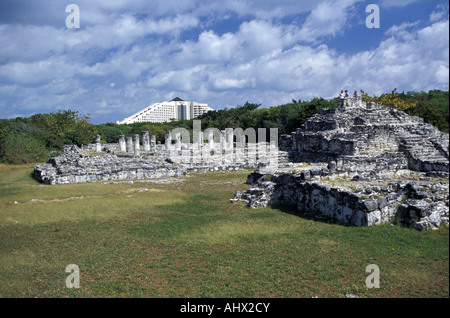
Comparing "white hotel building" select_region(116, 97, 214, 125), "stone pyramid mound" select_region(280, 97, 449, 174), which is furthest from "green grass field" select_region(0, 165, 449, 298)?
"white hotel building" select_region(116, 97, 214, 125)

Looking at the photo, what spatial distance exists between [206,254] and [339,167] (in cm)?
947

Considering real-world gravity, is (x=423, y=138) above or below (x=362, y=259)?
above

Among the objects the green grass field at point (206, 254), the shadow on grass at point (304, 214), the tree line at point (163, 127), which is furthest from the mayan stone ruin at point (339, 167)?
the tree line at point (163, 127)

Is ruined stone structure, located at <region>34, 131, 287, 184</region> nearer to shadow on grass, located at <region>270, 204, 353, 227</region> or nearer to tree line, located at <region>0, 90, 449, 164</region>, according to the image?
tree line, located at <region>0, 90, 449, 164</region>

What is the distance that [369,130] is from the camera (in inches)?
905

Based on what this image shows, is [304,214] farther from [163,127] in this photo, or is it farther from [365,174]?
[163,127]

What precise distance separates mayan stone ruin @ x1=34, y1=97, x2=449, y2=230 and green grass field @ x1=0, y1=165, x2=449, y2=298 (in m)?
0.79

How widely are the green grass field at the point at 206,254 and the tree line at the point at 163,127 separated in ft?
71.7

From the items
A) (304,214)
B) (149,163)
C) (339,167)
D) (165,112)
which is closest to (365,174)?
(339,167)

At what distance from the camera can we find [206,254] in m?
8.78

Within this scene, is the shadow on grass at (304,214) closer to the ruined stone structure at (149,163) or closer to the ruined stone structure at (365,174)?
the ruined stone structure at (365,174)
